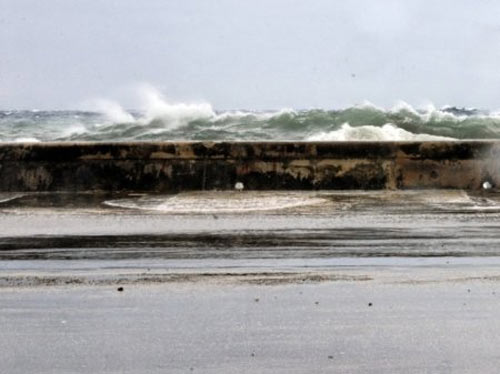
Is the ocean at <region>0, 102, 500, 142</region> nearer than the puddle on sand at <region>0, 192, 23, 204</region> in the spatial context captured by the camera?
No

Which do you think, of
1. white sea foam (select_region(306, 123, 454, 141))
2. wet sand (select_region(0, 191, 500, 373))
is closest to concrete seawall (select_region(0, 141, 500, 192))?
wet sand (select_region(0, 191, 500, 373))

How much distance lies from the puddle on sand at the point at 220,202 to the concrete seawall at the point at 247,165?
1.25 feet

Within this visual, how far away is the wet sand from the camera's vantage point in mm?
5230

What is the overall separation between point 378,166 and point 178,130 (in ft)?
62.8

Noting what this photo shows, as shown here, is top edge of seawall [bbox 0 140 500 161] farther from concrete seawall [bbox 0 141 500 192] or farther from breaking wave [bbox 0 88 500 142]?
breaking wave [bbox 0 88 500 142]

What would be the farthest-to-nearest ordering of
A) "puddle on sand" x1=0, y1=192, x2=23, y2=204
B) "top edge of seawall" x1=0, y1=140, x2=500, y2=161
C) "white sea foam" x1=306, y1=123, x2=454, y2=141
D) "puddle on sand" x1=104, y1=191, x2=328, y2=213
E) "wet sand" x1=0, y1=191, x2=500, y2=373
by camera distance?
"white sea foam" x1=306, y1=123, x2=454, y2=141
"top edge of seawall" x1=0, y1=140, x2=500, y2=161
"puddle on sand" x1=0, y1=192, x2=23, y2=204
"puddle on sand" x1=104, y1=191, x2=328, y2=213
"wet sand" x1=0, y1=191, x2=500, y2=373

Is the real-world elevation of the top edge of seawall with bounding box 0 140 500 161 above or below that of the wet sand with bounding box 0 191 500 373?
above

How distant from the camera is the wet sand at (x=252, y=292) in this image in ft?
17.2

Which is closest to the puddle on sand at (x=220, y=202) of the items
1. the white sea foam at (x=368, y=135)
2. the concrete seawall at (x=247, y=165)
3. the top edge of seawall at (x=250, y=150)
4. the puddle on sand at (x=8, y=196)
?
the concrete seawall at (x=247, y=165)

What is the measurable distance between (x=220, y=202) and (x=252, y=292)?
21.3 ft

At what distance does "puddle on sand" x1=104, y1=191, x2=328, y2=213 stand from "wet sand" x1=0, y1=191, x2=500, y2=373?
0.65 m

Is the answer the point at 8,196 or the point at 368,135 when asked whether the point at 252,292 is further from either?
the point at 368,135

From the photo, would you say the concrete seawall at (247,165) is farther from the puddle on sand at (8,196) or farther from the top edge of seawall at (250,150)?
the puddle on sand at (8,196)

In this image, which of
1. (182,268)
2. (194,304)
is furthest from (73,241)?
(194,304)
